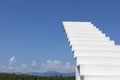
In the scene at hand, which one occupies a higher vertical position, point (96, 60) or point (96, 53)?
point (96, 53)

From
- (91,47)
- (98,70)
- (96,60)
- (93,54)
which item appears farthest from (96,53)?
(98,70)

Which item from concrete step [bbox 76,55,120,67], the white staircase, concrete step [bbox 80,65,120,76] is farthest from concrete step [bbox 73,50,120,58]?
concrete step [bbox 80,65,120,76]

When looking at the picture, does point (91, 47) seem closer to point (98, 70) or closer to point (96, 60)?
point (96, 60)

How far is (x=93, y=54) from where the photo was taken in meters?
6.59

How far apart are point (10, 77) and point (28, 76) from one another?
6.37 m

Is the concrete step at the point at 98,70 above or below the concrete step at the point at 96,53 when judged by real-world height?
below

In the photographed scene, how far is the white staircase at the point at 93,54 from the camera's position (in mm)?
5645

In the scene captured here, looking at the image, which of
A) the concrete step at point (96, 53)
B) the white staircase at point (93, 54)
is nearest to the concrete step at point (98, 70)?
the white staircase at point (93, 54)

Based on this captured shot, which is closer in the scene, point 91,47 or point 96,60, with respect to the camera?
point 96,60

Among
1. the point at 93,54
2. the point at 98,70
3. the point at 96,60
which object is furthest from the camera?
the point at 93,54

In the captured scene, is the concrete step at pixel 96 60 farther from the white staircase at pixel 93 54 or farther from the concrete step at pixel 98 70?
the concrete step at pixel 98 70

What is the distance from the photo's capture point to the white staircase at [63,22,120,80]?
5645 millimetres

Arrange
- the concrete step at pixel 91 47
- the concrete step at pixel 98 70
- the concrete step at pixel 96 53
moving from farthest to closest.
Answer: the concrete step at pixel 91 47, the concrete step at pixel 96 53, the concrete step at pixel 98 70

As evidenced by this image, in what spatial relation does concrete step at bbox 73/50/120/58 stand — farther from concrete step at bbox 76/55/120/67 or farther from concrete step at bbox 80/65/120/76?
concrete step at bbox 80/65/120/76
